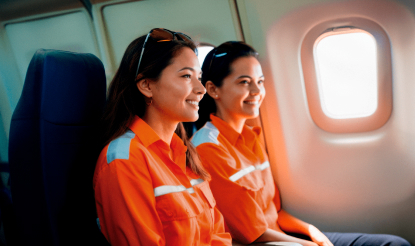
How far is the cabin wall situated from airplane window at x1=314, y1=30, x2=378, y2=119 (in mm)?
132

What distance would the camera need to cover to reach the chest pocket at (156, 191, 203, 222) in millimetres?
1239

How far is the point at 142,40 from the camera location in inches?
55.6

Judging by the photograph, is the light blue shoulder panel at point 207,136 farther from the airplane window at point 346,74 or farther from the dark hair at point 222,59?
the airplane window at point 346,74

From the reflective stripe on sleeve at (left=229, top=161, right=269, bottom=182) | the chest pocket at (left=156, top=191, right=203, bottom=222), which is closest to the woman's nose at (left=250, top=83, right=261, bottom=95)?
the reflective stripe on sleeve at (left=229, top=161, right=269, bottom=182)

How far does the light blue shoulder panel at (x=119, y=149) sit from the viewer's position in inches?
46.8

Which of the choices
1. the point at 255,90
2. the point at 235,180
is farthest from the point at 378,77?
the point at 235,180

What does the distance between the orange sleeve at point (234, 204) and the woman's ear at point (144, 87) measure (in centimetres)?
60

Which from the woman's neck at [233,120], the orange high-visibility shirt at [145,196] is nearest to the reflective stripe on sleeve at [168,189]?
the orange high-visibility shirt at [145,196]

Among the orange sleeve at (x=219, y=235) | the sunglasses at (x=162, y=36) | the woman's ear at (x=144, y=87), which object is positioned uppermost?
the sunglasses at (x=162, y=36)

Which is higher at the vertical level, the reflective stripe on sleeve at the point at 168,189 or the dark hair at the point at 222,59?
the dark hair at the point at 222,59

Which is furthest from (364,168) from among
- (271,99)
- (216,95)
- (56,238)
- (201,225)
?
(56,238)

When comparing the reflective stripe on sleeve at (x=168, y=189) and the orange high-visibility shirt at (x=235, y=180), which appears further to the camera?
the orange high-visibility shirt at (x=235, y=180)

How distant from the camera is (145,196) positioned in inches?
46.3

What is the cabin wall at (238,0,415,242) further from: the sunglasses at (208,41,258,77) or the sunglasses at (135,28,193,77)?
the sunglasses at (135,28,193,77)
